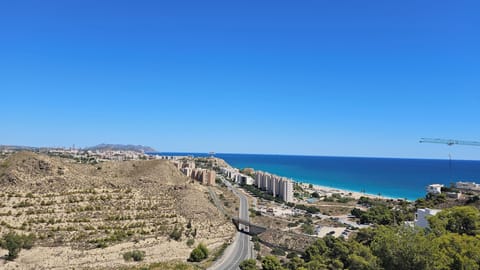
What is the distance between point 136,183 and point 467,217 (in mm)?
40657

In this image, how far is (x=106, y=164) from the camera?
194ft

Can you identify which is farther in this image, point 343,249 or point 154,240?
point 154,240

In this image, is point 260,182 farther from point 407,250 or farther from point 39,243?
point 407,250

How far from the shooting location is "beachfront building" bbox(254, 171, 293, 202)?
71375 millimetres

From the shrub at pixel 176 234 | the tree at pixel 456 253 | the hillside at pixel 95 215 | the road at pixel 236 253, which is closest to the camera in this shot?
the tree at pixel 456 253

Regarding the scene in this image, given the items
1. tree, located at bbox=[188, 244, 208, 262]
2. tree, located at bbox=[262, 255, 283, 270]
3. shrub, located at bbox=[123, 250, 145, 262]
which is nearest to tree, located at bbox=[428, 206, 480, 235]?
tree, located at bbox=[262, 255, 283, 270]

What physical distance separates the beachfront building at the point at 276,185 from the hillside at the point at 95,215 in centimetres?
2707

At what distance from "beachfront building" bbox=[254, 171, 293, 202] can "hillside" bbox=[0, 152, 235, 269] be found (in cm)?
2707

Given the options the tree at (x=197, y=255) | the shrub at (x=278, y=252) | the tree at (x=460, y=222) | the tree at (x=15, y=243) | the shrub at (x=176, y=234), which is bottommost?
the shrub at (x=278, y=252)

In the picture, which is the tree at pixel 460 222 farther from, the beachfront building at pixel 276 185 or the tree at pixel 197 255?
the beachfront building at pixel 276 185

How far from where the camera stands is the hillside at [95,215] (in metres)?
30.2

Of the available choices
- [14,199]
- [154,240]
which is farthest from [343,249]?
[14,199]

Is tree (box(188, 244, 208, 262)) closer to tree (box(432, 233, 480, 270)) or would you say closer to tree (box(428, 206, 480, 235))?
tree (box(428, 206, 480, 235))

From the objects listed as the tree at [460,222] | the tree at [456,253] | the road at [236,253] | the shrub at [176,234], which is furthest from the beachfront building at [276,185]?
the tree at [456,253]
